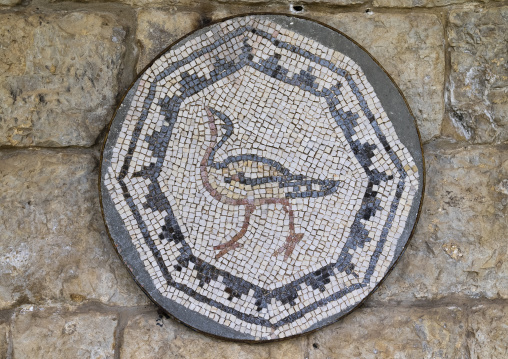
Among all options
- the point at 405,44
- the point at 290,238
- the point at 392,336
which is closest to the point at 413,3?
the point at 405,44

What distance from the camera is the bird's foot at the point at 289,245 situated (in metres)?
1.20

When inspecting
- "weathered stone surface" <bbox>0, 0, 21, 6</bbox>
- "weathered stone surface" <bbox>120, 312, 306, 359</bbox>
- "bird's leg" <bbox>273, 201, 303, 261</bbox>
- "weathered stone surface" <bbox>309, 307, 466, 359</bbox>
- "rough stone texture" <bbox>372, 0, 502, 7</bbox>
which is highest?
"rough stone texture" <bbox>372, 0, 502, 7</bbox>

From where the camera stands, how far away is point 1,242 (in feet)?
4.00

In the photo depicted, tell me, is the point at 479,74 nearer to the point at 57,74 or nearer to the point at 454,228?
the point at 454,228

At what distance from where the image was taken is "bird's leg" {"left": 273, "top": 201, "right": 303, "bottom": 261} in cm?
120

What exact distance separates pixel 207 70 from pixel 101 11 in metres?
0.37

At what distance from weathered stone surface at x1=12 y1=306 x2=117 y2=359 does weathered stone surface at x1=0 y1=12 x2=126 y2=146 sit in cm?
53

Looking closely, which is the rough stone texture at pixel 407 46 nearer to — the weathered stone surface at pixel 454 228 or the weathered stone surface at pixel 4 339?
the weathered stone surface at pixel 454 228

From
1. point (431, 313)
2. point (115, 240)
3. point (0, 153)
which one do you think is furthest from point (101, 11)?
point (431, 313)

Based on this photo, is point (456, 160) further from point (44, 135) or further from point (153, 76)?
point (44, 135)

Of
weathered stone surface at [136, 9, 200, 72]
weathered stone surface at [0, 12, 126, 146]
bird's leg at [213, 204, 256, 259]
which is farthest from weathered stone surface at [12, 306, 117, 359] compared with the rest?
weathered stone surface at [136, 9, 200, 72]

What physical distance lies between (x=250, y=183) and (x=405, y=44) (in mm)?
634

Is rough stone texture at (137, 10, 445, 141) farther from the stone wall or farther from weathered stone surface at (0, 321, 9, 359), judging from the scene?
weathered stone surface at (0, 321, 9, 359)

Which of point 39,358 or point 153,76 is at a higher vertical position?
point 153,76
